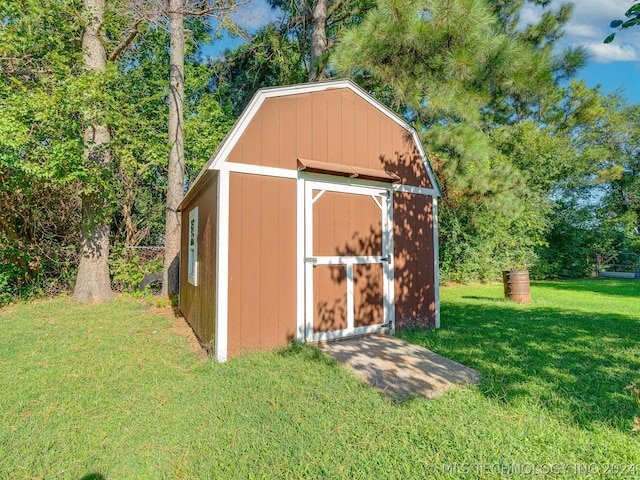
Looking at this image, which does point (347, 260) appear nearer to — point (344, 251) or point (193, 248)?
point (344, 251)

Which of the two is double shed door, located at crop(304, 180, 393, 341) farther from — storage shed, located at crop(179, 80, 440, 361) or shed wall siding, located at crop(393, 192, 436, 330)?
shed wall siding, located at crop(393, 192, 436, 330)

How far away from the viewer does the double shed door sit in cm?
429

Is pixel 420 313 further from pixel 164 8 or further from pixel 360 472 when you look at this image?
pixel 164 8

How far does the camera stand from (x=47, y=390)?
10.3ft

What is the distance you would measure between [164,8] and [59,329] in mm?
6746

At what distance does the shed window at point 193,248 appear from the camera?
548 cm

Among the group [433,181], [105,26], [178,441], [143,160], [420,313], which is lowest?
[178,441]

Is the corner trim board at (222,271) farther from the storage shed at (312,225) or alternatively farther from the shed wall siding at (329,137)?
the shed wall siding at (329,137)

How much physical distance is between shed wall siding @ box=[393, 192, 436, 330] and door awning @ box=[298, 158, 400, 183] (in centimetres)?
39

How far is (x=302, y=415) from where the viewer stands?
254 cm

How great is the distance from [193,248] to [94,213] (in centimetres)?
353

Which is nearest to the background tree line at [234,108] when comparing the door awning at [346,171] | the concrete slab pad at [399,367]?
the door awning at [346,171]

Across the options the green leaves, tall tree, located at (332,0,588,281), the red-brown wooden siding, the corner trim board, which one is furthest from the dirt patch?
tall tree, located at (332,0,588,281)

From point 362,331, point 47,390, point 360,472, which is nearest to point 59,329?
point 47,390
